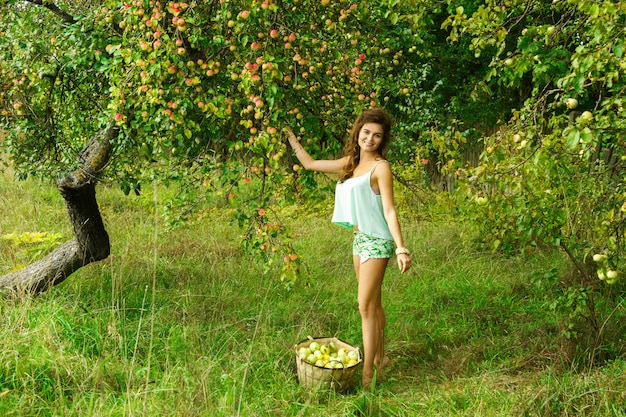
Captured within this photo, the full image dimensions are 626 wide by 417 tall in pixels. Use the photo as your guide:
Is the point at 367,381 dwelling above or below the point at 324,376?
below

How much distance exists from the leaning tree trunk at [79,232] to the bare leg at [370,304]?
2119 millimetres

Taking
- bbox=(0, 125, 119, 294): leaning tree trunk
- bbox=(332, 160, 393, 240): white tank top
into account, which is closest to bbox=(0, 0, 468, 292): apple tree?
bbox=(0, 125, 119, 294): leaning tree trunk

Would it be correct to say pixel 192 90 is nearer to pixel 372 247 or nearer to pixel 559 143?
pixel 372 247

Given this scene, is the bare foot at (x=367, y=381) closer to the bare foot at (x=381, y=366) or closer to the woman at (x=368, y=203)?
the woman at (x=368, y=203)

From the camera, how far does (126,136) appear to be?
148 inches

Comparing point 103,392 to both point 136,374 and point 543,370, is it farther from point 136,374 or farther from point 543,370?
point 543,370

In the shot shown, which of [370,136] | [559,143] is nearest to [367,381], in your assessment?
[370,136]

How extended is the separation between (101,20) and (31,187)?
6.06m

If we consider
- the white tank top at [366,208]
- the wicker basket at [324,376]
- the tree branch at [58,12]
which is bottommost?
the wicker basket at [324,376]

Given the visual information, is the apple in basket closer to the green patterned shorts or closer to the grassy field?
the grassy field

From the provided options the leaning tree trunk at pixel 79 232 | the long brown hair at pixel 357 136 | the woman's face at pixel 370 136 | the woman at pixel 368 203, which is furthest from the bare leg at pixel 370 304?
the leaning tree trunk at pixel 79 232

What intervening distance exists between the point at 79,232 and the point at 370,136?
103 inches

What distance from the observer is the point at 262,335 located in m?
4.18

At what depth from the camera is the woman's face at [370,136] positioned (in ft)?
11.5
